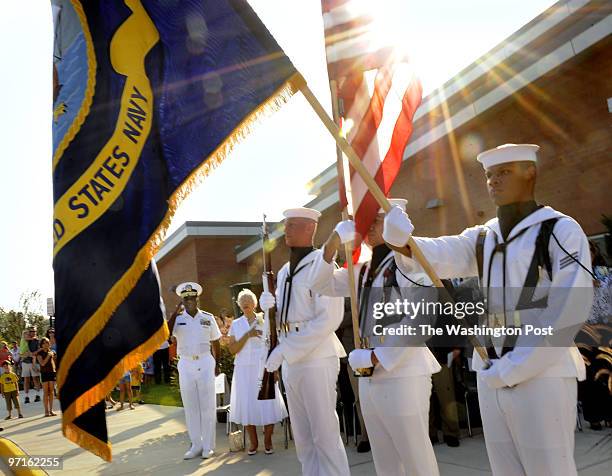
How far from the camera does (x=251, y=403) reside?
7344mm

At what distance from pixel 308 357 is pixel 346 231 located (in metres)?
1.57

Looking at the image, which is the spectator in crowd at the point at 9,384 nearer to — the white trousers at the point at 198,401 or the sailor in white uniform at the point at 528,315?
the white trousers at the point at 198,401

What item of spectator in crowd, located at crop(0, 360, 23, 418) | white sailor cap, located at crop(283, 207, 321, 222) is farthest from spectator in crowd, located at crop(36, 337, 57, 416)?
white sailor cap, located at crop(283, 207, 321, 222)

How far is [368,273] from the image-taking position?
3.84 meters

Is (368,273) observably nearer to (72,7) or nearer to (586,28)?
(72,7)

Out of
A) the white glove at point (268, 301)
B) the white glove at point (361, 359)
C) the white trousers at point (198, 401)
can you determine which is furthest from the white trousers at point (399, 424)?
the white trousers at point (198, 401)

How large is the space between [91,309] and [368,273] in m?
1.79

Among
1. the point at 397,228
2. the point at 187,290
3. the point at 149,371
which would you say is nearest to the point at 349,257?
the point at 397,228

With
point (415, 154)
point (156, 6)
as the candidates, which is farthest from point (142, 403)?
point (156, 6)

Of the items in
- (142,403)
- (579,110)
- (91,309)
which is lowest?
(142,403)

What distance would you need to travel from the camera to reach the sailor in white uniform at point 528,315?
246cm

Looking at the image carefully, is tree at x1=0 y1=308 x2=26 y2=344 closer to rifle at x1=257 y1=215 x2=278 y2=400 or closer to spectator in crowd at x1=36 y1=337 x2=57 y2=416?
spectator in crowd at x1=36 y1=337 x2=57 y2=416

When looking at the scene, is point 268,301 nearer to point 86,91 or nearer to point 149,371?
point 86,91

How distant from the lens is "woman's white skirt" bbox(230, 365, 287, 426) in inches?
→ 284
